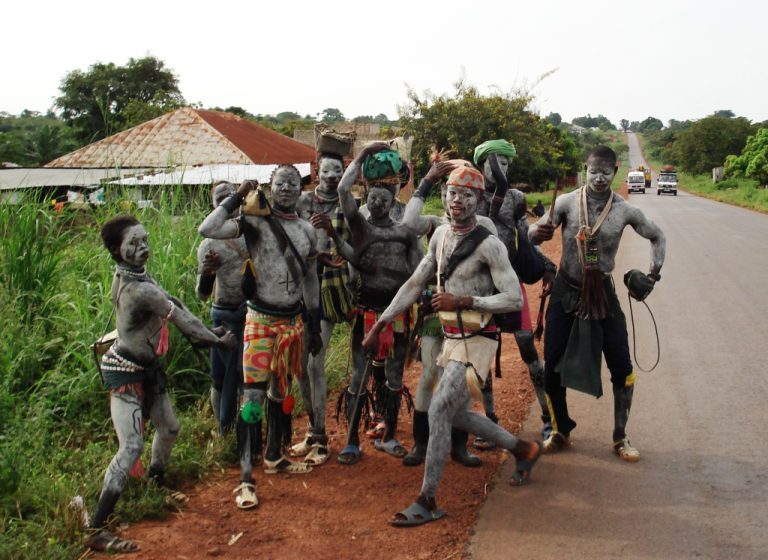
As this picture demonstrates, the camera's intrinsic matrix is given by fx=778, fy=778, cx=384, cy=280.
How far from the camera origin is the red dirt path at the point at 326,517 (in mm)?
4078

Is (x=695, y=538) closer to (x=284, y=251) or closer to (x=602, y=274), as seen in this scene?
(x=602, y=274)

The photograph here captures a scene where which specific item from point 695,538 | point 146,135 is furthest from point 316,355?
point 146,135

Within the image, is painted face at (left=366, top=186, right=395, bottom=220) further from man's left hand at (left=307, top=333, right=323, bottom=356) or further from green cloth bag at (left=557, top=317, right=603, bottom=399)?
green cloth bag at (left=557, top=317, right=603, bottom=399)

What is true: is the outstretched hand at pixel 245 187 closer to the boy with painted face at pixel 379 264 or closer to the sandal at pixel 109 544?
the boy with painted face at pixel 379 264

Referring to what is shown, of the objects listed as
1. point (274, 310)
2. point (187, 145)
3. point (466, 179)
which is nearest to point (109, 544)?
point (274, 310)

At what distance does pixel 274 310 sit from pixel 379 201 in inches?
42.5

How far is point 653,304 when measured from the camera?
10445mm

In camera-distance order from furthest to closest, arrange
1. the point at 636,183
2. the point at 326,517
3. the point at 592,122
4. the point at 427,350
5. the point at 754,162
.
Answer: the point at 592,122, the point at 636,183, the point at 754,162, the point at 427,350, the point at 326,517

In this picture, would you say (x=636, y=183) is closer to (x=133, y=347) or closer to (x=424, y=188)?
(x=424, y=188)

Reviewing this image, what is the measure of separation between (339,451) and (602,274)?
2234mm

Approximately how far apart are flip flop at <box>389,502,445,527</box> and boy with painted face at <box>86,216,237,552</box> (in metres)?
1.34

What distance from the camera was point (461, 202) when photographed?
4633 mm

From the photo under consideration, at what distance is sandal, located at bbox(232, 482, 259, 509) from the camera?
4598 millimetres

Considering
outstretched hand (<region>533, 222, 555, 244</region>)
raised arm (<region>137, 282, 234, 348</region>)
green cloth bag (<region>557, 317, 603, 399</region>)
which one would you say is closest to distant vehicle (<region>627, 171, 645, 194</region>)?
outstretched hand (<region>533, 222, 555, 244</region>)
